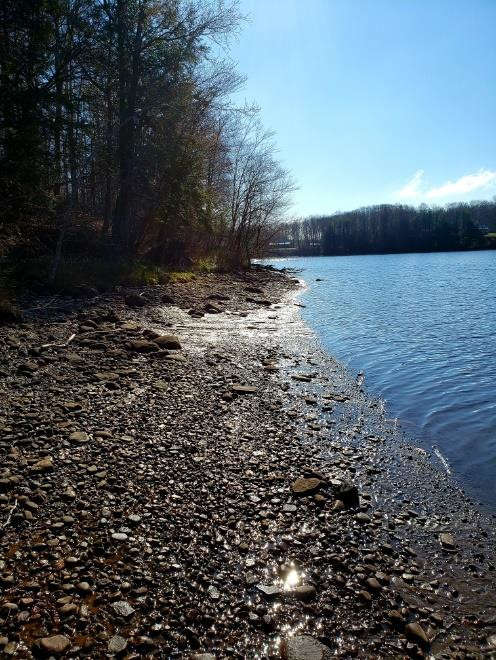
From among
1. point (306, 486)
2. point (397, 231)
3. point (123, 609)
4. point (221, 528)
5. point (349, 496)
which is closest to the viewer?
point (123, 609)

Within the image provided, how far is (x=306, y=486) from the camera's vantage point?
5320 millimetres

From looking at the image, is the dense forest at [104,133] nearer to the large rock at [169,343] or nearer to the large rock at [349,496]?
the large rock at [169,343]

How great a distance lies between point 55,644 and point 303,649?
1.72 metres

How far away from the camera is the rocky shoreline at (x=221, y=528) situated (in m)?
3.25

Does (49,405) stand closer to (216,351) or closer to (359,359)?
(216,351)

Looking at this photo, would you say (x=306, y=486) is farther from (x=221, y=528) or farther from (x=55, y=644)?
(x=55, y=644)

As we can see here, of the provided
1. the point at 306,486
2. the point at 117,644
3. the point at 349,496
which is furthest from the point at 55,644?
the point at 349,496

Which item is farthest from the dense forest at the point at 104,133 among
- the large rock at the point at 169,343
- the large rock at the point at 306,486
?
the large rock at the point at 306,486

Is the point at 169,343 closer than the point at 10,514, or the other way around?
the point at 10,514

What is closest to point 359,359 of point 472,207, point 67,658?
point 67,658

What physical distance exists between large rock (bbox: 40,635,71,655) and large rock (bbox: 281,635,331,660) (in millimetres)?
1504

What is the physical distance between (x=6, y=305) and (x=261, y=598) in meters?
10.8

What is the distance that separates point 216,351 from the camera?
12.4m

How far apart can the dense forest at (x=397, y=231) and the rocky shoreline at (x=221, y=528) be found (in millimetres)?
132063
